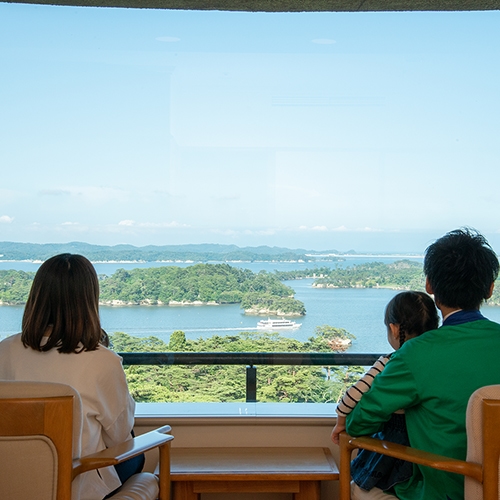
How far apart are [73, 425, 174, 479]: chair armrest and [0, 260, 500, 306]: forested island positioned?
106 centimetres

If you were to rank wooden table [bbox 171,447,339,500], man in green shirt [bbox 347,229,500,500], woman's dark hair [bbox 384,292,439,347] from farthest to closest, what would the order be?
wooden table [bbox 171,447,339,500] < woman's dark hair [bbox 384,292,439,347] < man in green shirt [bbox 347,229,500,500]

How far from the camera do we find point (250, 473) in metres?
2.49

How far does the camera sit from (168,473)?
2225 millimetres

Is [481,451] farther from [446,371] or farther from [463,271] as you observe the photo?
[463,271]

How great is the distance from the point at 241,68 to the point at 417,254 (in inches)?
52.0

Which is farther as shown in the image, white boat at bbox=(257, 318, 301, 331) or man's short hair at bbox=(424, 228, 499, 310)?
white boat at bbox=(257, 318, 301, 331)

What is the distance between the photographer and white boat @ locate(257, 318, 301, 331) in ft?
10.4

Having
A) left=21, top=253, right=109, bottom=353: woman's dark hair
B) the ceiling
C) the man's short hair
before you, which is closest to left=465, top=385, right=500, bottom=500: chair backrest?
the man's short hair

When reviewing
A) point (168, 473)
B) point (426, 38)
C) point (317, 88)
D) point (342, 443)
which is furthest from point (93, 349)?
point (426, 38)

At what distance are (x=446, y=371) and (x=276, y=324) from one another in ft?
4.61

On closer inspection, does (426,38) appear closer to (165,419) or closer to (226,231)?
(226,231)

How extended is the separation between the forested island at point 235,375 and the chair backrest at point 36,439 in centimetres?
147

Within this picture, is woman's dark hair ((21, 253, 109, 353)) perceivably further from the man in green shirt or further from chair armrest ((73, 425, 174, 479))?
the man in green shirt

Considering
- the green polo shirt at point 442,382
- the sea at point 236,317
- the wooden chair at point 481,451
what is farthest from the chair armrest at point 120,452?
the sea at point 236,317
